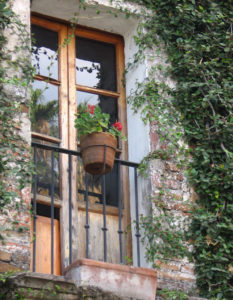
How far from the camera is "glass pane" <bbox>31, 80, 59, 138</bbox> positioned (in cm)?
684

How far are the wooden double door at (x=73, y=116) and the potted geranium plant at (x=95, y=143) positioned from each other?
0.19 m

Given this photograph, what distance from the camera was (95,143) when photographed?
20.6ft

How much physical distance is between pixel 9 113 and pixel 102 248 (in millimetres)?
1385

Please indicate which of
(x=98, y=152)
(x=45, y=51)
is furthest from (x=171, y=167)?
(x=45, y=51)

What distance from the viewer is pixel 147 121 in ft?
22.7

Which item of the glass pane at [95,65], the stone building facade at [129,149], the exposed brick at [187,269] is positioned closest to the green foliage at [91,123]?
the stone building facade at [129,149]

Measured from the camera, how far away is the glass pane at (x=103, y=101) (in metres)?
7.20

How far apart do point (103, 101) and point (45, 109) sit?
2.07 feet

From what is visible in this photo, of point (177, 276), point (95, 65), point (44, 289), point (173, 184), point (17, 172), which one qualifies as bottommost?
point (44, 289)

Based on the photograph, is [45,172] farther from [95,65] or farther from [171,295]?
[171,295]

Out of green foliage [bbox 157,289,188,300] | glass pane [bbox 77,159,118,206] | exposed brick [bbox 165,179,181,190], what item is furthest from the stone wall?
exposed brick [bbox 165,179,181,190]

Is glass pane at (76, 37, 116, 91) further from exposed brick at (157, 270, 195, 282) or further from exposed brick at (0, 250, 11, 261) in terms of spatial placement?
exposed brick at (0, 250, 11, 261)

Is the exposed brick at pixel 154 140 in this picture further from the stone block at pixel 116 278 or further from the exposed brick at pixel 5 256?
the exposed brick at pixel 5 256

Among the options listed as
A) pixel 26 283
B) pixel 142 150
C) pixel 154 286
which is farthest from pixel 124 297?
pixel 142 150
